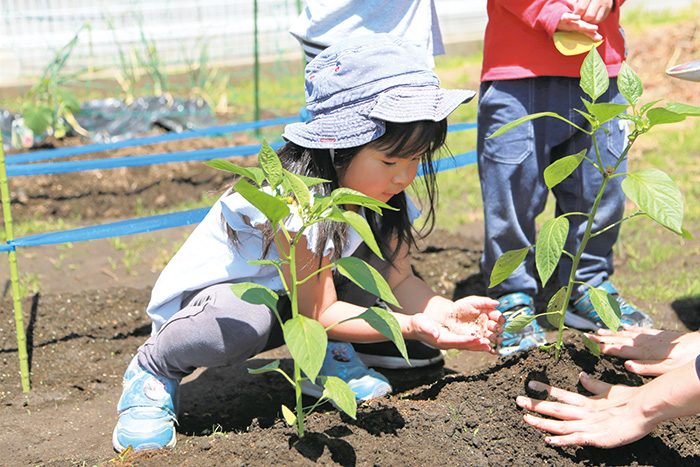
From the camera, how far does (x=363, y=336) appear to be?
190 cm

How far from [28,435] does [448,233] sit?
7.09ft

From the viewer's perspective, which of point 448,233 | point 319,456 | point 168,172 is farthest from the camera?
point 168,172

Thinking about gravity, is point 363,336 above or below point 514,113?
below

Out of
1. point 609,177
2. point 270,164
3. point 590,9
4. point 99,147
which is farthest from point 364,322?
point 99,147

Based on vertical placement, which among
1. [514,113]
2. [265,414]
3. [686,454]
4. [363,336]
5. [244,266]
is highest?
[514,113]

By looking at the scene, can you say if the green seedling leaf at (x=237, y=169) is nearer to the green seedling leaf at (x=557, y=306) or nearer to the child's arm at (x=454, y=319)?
the child's arm at (x=454, y=319)

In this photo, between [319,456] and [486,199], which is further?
[486,199]

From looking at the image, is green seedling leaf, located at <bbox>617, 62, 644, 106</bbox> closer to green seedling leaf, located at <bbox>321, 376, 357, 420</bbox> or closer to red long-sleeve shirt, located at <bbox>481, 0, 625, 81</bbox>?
red long-sleeve shirt, located at <bbox>481, 0, 625, 81</bbox>

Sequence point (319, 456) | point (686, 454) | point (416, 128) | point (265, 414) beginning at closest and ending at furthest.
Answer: point (319, 456) < point (686, 454) < point (416, 128) < point (265, 414)

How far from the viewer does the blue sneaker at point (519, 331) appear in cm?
232

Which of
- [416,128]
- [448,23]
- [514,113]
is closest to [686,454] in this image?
[416,128]

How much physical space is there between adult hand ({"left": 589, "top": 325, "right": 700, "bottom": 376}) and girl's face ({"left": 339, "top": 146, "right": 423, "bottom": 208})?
2.42 feet

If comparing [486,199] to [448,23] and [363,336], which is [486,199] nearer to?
[363,336]

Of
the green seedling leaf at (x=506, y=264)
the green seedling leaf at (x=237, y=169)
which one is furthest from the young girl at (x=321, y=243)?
the green seedling leaf at (x=237, y=169)
